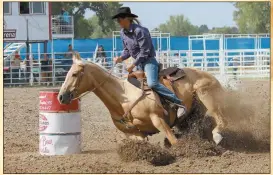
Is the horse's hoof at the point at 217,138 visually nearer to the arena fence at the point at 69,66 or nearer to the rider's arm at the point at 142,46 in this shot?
the rider's arm at the point at 142,46

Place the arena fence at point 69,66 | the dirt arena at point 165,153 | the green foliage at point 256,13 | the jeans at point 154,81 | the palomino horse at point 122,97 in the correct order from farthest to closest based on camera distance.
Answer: the green foliage at point 256,13
the arena fence at point 69,66
the jeans at point 154,81
the palomino horse at point 122,97
the dirt arena at point 165,153

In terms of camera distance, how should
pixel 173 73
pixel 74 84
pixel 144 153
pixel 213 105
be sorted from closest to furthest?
pixel 144 153
pixel 74 84
pixel 173 73
pixel 213 105

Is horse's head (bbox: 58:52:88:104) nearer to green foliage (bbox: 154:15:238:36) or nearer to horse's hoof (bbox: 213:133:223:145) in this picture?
horse's hoof (bbox: 213:133:223:145)

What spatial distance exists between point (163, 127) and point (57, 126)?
128 centimetres

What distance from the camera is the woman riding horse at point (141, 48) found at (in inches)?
293

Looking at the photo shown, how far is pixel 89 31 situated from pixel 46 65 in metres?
32.1

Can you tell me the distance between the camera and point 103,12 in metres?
44.2

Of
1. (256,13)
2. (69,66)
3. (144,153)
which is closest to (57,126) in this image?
(144,153)

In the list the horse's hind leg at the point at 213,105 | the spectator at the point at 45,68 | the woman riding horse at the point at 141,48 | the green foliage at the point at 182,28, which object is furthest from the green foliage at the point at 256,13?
the woman riding horse at the point at 141,48

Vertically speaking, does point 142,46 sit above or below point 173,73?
above

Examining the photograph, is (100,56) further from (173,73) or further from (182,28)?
(182,28)

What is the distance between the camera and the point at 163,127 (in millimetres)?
7430

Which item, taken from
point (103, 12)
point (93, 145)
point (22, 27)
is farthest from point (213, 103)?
point (103, 12)

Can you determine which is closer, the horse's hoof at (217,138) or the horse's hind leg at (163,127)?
the horse's hind leg at (163,127)
